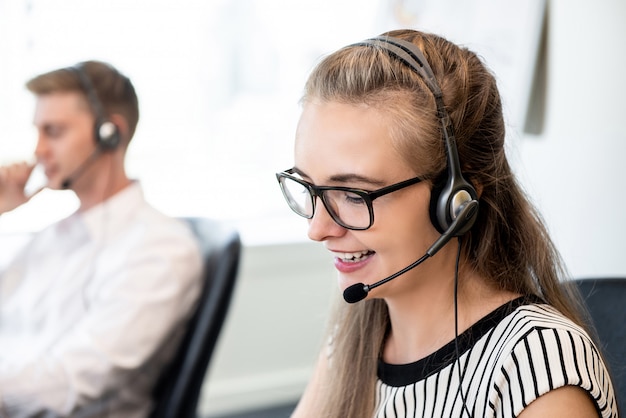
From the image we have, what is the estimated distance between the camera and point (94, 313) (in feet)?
5.06

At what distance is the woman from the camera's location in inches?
35.2

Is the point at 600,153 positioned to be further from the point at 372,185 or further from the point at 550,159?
the point at 372,185

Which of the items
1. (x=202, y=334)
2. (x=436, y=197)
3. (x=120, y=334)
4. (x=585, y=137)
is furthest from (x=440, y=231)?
(x=585, y=137)

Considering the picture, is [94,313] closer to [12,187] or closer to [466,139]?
[12,187]

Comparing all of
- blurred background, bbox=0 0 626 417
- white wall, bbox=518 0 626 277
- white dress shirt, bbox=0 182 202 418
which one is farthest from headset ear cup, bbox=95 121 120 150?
white wall, bbox=518 0 626 277

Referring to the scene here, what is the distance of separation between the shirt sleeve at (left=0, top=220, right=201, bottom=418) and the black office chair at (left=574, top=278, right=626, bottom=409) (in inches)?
30.6

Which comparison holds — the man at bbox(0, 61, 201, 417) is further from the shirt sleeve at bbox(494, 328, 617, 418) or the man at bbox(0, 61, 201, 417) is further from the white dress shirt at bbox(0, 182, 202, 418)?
the shirt sleeve at bbox(494, 328, 617, 418)

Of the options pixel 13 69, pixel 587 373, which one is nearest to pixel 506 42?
pixel 13 69

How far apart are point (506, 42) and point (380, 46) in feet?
4.11

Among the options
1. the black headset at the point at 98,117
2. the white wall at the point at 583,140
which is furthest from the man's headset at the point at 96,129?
the white wall at the point at 583,140

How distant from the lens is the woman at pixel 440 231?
2.93 feet

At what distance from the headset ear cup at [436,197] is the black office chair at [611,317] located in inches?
11.0

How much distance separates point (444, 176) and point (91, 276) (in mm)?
899

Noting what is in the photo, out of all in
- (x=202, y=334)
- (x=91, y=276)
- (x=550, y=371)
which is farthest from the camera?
(x=91, y=276)
